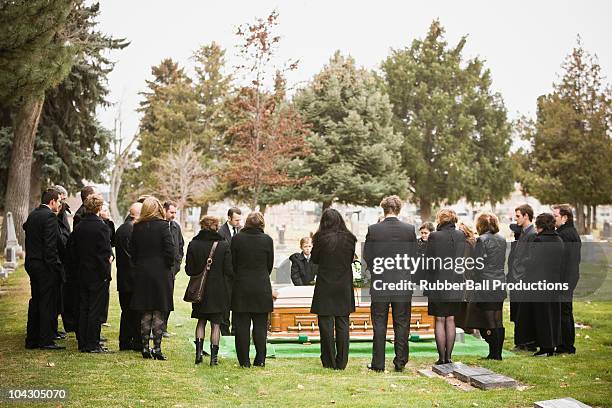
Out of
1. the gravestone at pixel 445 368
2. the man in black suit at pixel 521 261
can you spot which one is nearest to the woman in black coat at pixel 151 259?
the gravestone at pixel 445 368

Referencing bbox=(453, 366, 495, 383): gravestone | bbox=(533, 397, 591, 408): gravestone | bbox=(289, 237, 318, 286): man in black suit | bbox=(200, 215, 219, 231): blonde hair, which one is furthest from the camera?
bbox=(289, 237, 318, 286): man in black suit

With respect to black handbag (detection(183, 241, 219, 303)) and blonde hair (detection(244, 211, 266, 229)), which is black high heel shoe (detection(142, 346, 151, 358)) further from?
blonde hair (detection(244, 211, 266, 229))

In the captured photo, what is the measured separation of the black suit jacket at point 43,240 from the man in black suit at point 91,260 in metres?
0.20

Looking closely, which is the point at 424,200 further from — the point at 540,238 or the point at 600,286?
the point at 540,238

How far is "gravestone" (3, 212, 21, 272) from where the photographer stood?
14.5 meters

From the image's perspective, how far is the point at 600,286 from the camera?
46.9 feet

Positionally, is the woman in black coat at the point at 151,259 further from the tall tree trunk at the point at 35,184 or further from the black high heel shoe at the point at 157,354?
the tall tree trunk at the point at 35,184

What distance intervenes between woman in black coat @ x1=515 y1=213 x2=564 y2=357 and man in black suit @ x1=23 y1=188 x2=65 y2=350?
16.2 feet

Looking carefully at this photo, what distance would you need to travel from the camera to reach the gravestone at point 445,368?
6.34 metres

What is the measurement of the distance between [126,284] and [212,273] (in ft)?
3.76

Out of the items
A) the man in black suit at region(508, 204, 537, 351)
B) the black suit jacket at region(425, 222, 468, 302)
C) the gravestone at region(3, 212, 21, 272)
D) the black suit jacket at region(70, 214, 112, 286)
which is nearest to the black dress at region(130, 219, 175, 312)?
the black suit jacket at region(70, 214, 112, 286)

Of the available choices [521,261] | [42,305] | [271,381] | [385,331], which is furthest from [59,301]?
[521,261]

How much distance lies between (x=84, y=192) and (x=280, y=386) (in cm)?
295

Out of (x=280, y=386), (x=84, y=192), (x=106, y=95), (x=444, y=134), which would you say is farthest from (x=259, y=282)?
(x=444, y=134)
